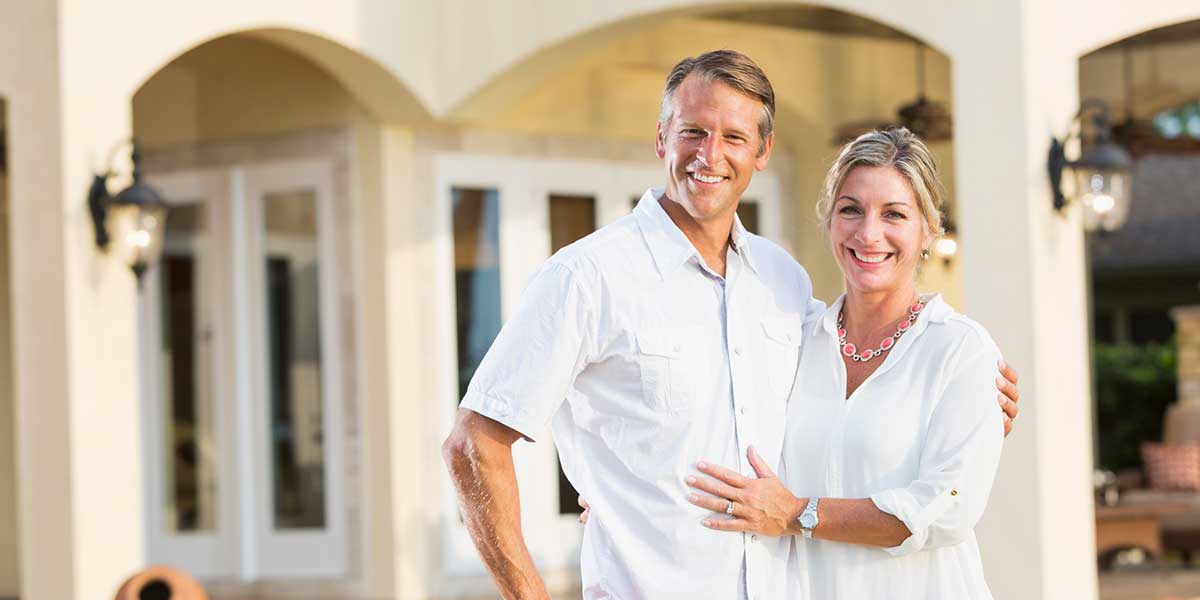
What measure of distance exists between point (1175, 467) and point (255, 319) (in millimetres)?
7408

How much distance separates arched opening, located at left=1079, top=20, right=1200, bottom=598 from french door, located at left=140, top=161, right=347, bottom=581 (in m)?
4.35

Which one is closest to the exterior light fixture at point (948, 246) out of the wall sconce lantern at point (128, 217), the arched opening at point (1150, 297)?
the arched opening at point (1150, 297)

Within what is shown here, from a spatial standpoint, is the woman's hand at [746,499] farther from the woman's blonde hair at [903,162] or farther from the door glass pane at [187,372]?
the door glass pane at [187,372]

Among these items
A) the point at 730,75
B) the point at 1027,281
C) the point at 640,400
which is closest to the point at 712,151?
the point at 730,75

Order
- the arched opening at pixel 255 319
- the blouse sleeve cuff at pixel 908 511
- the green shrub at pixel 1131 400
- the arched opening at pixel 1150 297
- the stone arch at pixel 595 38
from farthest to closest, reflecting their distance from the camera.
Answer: the green shrub at pixel 1131 400, the arched opening at pixel 1150 297, the arched opening at pixel 255 319, the stone arch at pixel 595 38, the blouse sleeve cuff at pixel 908 511

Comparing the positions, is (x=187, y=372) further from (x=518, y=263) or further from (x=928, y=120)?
(x=928, y=120)

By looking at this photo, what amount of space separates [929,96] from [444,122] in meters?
3.66

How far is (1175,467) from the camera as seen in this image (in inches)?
480

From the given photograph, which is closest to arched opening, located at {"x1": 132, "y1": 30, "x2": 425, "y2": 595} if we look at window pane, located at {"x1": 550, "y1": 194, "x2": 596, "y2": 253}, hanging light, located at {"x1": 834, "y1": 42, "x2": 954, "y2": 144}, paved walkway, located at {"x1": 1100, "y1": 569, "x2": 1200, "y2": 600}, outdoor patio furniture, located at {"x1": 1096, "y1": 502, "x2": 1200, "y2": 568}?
window pane, located at {"x1": 550, "y1": 194, "x2": 596, "y2": 253}

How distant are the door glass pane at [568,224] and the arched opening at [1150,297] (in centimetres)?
293

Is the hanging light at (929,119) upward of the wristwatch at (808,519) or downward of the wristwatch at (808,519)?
upward

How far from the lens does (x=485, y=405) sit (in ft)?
8.59

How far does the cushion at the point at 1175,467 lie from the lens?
12.1 m

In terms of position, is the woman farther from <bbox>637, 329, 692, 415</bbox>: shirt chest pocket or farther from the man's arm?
the man's arm
